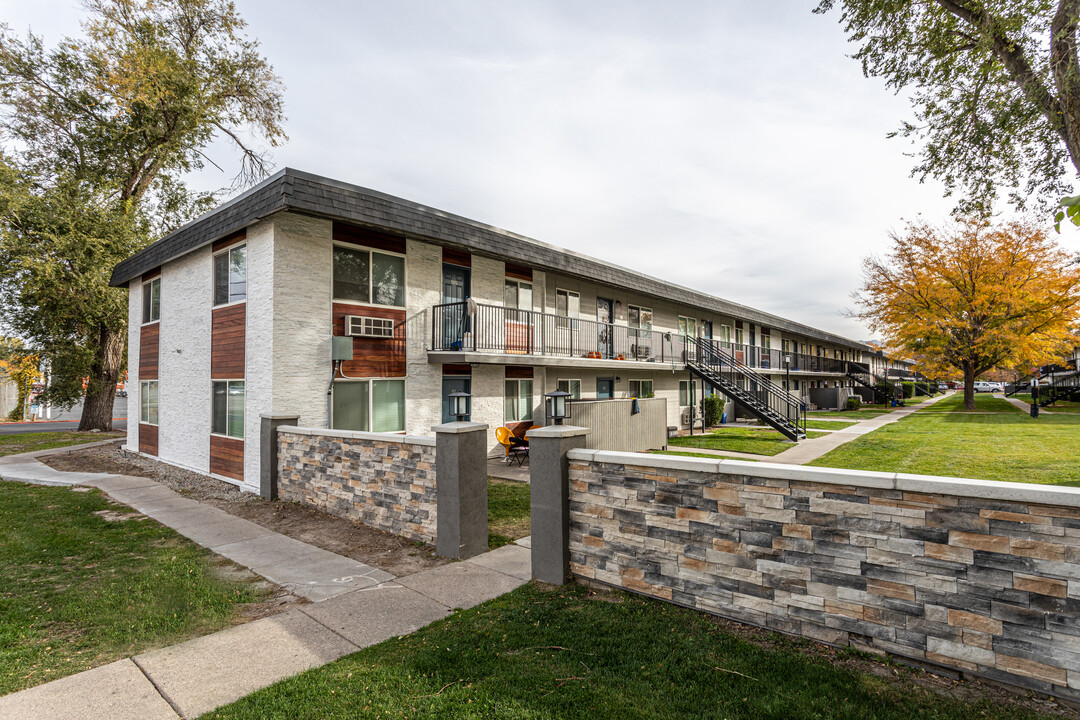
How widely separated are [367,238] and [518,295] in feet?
16.2

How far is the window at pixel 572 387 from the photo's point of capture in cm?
1622

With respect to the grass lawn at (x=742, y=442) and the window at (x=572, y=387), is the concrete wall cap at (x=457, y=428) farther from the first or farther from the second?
the grass lawn at (x=742, y=442)

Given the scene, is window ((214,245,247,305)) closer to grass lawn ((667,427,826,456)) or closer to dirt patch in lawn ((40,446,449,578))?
dirt patch in lawn ((40,446,449,578))

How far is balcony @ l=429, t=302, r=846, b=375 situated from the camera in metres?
11.8

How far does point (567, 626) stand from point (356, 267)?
8.93 meters

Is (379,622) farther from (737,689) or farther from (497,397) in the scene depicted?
(497,397)

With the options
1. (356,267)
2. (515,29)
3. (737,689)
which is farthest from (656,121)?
(737,689)

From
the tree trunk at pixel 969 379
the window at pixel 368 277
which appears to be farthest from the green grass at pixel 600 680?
the tree trunk at pixel 969 379

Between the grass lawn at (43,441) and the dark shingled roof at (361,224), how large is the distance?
6.40m

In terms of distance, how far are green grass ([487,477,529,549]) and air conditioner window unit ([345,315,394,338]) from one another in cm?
398

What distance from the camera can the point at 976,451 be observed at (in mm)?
13531

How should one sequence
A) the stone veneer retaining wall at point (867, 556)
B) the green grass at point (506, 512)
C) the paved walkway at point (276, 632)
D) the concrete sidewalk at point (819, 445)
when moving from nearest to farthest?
the stone veneer retaining wall at point (867, 556)
the paved walkway at point (276, 632)
the green grass at point (506, 512)
the concrete sidewalk at point (819, 445)

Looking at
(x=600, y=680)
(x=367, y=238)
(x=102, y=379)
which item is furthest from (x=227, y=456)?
(x=102, y=379)

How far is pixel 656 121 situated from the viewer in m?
10.4
